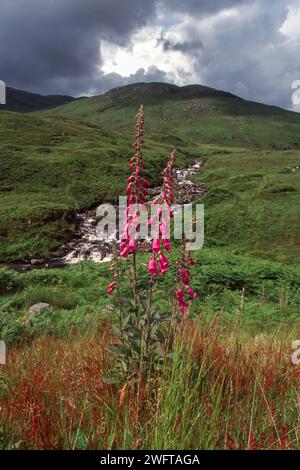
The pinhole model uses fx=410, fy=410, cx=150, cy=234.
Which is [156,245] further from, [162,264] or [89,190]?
[89,190]

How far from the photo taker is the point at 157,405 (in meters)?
3.23

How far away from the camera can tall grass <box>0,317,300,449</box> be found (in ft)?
11.0

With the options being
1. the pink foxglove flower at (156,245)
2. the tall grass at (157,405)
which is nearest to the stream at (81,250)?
the tall grass at (157,405)

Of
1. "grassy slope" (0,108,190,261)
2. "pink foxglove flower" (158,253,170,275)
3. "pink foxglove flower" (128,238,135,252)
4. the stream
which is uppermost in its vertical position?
"grassy slope" (0,108,190,261)

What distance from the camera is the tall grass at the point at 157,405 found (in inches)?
132

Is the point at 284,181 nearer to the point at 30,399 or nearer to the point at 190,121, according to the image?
the point at 30,399

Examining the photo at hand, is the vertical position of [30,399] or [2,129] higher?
[2,129]

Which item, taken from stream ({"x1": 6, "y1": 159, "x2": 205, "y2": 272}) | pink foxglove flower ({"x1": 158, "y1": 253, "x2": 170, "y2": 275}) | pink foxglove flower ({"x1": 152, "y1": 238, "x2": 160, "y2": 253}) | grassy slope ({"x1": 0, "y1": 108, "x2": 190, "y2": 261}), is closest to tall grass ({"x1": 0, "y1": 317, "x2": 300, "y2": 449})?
pink foxglove flower ({"x1": 158, "y1": 253, "x2": 170, "y2": 275})

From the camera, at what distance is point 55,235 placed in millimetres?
29203

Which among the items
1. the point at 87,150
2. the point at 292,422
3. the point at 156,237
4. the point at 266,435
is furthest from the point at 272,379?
the point at 87,150

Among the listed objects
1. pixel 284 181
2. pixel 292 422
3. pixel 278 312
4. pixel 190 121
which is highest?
pixel 190 121

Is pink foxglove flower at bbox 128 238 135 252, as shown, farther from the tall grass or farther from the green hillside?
the green hillside

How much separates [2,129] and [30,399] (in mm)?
66986

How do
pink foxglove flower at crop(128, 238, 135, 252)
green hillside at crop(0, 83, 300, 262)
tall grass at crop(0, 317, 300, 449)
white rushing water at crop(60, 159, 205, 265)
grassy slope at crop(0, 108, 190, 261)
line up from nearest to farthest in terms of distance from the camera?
tall grass at crop(0, 317, 300, 449)
pink foxglove flower at crop(128, 238, 135, 252)
white rushing water at crop(60, 159, 205, 265)
green hillside at crop(0, 83, 300, 262)
grassy slope at crop(0, 108, 190, 261)
